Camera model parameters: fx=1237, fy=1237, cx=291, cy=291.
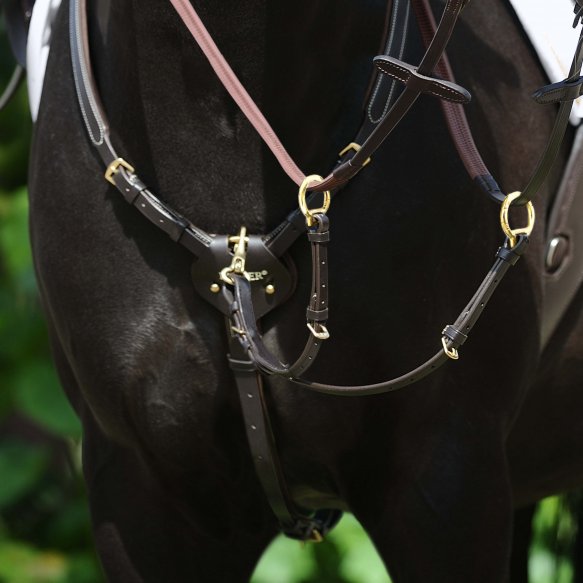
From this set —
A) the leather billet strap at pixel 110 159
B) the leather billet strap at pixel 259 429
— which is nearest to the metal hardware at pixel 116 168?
the leather billet strap at pixel 110 159

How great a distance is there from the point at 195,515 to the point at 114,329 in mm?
294

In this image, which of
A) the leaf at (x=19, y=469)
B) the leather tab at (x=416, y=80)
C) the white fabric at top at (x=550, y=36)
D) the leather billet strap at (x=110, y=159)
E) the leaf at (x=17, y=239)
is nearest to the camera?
the leather tab at (x=416, y=80)

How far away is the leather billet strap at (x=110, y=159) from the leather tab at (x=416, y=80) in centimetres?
32

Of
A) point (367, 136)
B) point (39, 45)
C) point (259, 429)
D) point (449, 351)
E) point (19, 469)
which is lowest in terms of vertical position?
point (19, 469)

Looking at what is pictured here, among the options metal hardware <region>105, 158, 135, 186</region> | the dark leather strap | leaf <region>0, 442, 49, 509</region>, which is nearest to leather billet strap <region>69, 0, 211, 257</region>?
metal hardware <region>105, 158, 135, 186</region>

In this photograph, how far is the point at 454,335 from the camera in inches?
53.7

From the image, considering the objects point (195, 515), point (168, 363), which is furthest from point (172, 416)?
point (195, 515)

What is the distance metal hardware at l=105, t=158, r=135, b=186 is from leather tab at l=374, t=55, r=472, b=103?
1.21ft

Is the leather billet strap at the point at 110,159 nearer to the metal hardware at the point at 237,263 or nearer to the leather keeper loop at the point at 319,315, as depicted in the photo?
the metal hardware at the point at 237,263

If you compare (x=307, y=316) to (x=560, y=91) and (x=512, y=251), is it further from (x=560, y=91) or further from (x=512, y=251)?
(x=560, y=91)

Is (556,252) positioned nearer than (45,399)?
Yes

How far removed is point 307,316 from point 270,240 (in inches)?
4.4

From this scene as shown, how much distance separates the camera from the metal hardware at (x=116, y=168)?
149 centimetres

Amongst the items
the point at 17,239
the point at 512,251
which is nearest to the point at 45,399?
the point at 17,239
